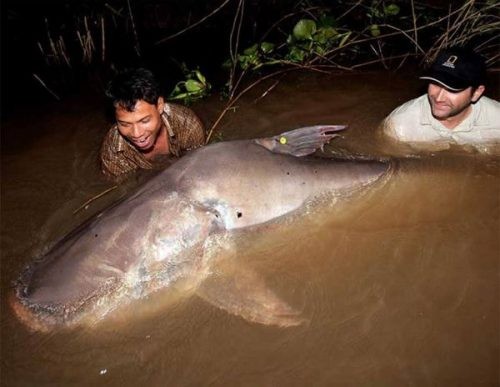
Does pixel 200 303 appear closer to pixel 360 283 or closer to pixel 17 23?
pixel 360 283

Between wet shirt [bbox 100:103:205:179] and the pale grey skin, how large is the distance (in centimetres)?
93

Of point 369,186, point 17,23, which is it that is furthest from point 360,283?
point 17,23

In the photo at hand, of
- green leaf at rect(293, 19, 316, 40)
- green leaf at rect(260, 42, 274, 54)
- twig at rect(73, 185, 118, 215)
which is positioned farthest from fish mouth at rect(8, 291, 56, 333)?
green leaf at rect(293, 19, 316, 40)

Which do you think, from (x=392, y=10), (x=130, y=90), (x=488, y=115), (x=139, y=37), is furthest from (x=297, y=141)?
(x=139, y=37)

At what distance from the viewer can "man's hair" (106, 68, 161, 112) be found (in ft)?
9.66

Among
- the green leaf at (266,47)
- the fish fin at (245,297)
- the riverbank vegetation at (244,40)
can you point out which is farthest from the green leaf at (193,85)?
the fish fin at (245,297)

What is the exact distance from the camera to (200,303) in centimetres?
252

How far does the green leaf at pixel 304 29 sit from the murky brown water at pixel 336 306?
2198mm

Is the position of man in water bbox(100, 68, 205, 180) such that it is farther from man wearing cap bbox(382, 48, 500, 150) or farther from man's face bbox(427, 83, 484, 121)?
man's face bbox(427, 83, 484, 121)

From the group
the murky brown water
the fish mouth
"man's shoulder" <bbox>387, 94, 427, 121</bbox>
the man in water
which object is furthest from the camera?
"man's shoulder" <bbox>387, 94, 427, 121</bbox>

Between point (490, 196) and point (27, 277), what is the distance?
3.03 m

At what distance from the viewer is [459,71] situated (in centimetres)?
306

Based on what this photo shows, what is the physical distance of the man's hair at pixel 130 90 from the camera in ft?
9.66

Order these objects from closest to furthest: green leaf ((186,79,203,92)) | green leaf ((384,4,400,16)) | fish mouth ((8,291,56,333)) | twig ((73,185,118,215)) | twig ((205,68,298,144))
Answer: fish mouth ((8,291,56,333)) → twig ((73,185,118,215)) → twig ((205,68,298,144)) → green leaf ((186,79,203,92)) → green leaf ((384,4,400,16))
